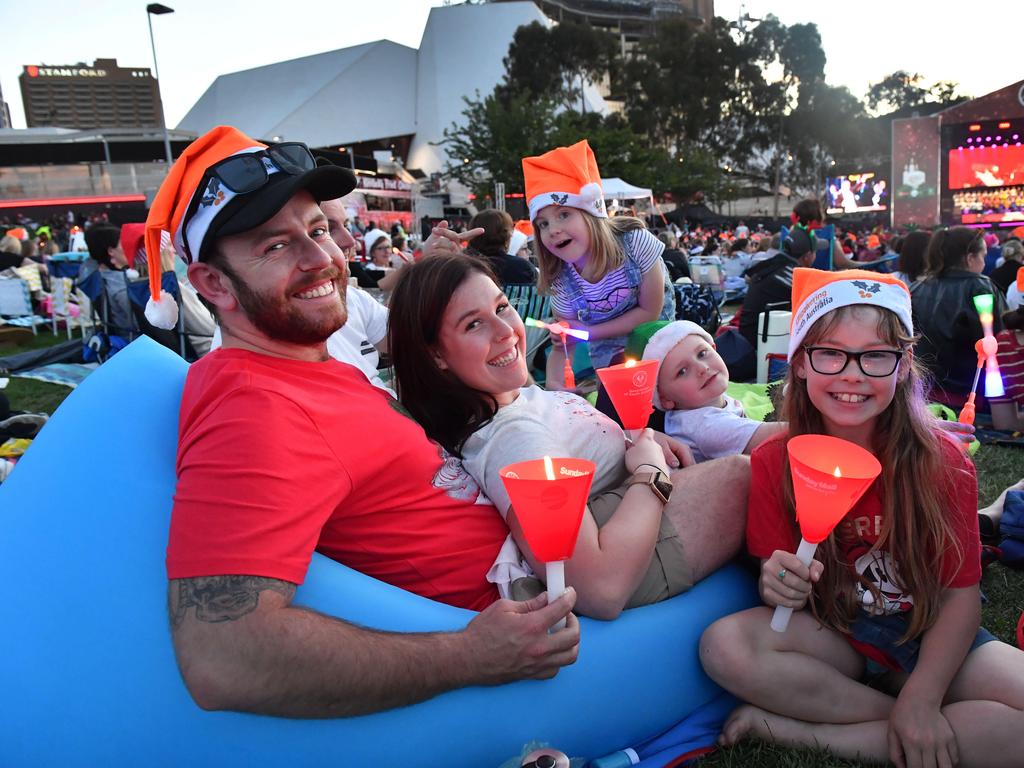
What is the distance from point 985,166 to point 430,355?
27.2m

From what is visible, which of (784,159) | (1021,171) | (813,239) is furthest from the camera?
(784,159)

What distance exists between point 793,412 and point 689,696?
90cm

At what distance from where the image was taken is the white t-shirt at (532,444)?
6.18ft

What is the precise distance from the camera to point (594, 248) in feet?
12.9

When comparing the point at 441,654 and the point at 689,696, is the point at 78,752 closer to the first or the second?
the point at 441,654

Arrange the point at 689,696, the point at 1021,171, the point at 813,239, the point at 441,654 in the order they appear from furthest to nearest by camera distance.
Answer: the point at 1021,171 < the point at 813,239 < the point at 689,696 < the point at 441,654

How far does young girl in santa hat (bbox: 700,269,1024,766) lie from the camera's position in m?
1.85

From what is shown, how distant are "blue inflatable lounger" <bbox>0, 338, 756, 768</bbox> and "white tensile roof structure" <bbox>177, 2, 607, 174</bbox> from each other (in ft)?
198

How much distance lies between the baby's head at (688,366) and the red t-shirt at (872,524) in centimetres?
74

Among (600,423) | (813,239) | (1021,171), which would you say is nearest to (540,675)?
(600,423)

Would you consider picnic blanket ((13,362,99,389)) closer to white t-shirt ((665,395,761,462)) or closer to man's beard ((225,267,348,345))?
man's beard ((225,267,348,345))

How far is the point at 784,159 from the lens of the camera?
50.2m

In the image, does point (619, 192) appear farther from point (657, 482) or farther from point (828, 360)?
point (657, 482)

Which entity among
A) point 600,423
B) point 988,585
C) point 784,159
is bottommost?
point 988,585
